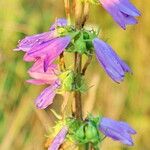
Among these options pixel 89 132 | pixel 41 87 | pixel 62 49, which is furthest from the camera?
pixel 41 87

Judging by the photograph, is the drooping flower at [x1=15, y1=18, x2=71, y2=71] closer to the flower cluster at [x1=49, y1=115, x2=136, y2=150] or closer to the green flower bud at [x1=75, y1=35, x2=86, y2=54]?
the green flower bud at [x1=75, y1=35, x2=86, y2=54]

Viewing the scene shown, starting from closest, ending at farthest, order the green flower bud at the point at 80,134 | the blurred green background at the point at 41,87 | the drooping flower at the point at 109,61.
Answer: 1. the drooping flower at the point at 109,61
2. the green flower bud at the point at 80,134
3. the blurred green background at the point at 41,87

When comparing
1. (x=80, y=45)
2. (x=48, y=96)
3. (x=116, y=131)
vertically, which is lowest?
(x=116, y=131)

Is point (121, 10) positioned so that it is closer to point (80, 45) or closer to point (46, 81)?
point (80, 45)

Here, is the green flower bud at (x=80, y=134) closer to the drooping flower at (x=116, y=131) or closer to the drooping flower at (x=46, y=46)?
the drooping flower at (x=116, y=131)

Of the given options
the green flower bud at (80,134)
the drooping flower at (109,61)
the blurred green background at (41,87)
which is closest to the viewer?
the drooping flower at (109,61)

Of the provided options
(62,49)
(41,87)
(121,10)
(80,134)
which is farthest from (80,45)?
(41,87)

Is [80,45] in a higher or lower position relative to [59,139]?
higher

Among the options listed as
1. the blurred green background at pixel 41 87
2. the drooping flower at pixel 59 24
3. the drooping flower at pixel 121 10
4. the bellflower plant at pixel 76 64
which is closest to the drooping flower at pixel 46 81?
the bellflower plant at pixel 76 64
